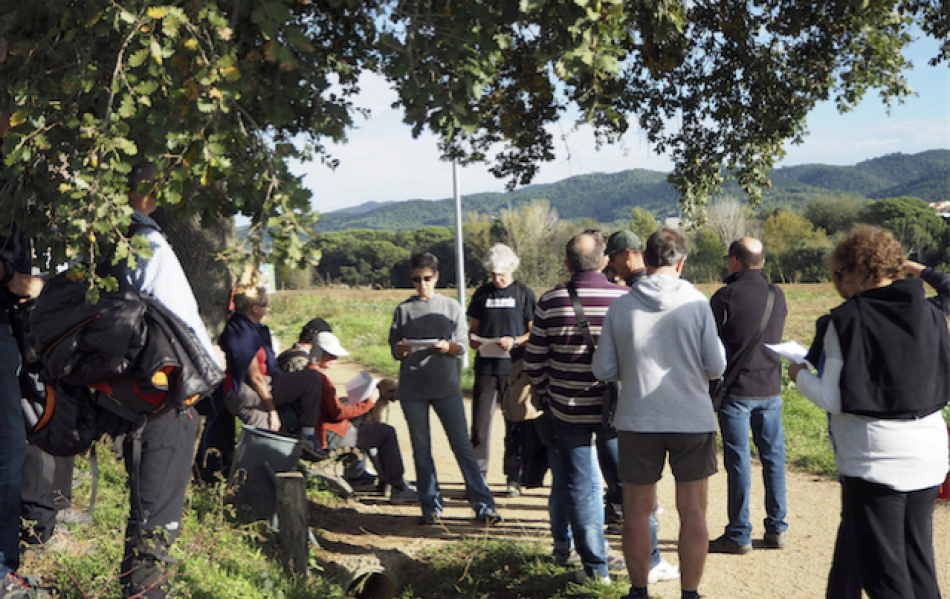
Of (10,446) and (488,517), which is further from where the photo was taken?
(488,517)

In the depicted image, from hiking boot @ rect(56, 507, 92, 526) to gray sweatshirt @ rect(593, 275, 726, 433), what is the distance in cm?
330

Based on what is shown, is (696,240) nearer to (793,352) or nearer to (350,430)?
(350,430)

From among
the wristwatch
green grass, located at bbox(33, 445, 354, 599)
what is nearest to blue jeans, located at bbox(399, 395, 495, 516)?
green grass, located at bbox(33, 445, 354, 599)

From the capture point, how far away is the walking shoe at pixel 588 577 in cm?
427

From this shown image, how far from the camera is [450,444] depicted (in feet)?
18.6

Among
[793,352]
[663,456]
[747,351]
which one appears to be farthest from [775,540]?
[793,352]

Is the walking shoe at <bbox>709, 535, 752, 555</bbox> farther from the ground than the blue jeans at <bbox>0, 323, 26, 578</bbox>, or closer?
closer

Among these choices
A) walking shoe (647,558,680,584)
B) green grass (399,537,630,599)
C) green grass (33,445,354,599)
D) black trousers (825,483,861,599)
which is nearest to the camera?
black trousers (825,483,861,599)

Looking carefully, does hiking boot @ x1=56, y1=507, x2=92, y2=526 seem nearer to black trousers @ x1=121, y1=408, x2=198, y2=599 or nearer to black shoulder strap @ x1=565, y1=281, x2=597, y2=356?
black trousers @ x1=121, y1=408, x2=198, y2=599

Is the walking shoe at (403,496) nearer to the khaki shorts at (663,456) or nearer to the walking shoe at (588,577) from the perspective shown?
the walking shoe at (588,577)

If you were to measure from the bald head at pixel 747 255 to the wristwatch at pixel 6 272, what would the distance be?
396cm

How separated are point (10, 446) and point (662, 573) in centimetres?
340

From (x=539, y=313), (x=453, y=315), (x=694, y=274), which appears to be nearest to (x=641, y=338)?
(x=539, y=313)

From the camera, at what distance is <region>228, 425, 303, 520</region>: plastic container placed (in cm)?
522
